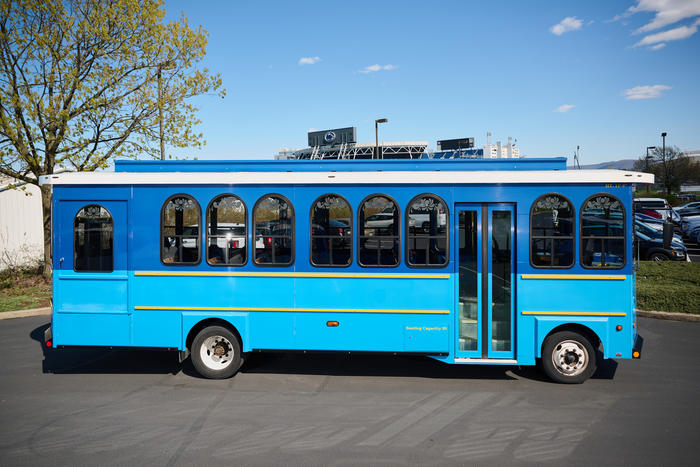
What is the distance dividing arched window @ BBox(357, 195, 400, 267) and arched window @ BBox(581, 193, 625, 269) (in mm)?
2659

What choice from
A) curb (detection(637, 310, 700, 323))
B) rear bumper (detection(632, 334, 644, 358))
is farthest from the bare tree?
rear bumper (detection(632, 334, 644, 358))

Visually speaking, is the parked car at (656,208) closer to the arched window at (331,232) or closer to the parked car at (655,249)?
the parked car at (655,249)

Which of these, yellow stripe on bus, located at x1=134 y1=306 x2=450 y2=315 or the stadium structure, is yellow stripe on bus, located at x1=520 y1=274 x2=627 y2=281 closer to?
yellow stripe on bus, located at x1=134 y1=306 x2=450 y2=315

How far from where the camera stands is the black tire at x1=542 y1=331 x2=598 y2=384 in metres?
6.38

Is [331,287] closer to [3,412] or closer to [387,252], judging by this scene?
[387,252]

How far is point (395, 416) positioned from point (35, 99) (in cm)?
1380

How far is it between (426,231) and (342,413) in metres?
2.74

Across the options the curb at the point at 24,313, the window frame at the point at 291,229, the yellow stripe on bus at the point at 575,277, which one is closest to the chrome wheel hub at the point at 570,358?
the yellow stripe on bus at the point at 575,277

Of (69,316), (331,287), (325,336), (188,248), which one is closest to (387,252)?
(331,287)

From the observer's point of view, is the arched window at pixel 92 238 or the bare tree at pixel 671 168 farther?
the bare tree at pixel 671 168

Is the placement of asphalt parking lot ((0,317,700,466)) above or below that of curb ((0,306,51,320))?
below

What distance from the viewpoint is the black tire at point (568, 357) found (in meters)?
6.38

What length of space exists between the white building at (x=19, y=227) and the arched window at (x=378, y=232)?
1637cm

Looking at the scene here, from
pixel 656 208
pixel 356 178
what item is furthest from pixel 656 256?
pixel 356 178
